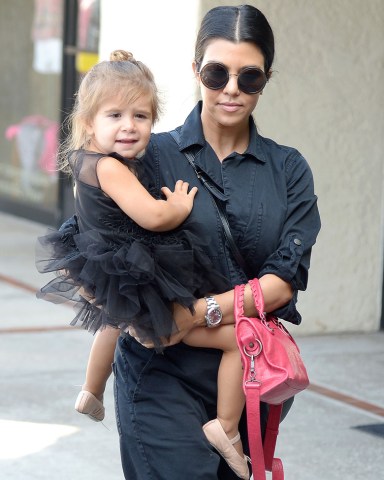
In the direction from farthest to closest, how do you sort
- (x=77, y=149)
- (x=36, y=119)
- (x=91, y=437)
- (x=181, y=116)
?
(x=36, y=119), (x=181, y=116), (x=91, y=437), (x=77, y=149)

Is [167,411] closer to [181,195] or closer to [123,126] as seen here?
[181,195]

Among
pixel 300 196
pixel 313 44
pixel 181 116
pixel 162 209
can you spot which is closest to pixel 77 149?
pixel 162 209

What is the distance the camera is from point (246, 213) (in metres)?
3.03

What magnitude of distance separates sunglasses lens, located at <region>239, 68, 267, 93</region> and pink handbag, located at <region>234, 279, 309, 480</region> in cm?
50

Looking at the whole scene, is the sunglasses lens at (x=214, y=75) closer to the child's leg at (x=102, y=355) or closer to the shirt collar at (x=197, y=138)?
the shirt collar at (x=197, y=138)

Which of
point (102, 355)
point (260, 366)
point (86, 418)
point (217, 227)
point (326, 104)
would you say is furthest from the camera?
point (326, 104)

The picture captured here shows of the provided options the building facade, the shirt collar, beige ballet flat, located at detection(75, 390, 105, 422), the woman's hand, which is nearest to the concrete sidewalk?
the building facade

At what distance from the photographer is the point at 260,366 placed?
2902 millimetres

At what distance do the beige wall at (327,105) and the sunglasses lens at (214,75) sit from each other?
13.1 ft

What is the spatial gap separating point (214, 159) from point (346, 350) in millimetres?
4452

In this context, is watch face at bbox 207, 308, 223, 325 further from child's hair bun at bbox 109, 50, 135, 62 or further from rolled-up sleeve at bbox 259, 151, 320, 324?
child's hair bun at bbox 109, 50, 135, 62

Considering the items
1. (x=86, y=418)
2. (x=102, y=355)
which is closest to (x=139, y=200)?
(x=102, y=355)

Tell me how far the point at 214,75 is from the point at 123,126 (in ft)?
0.89

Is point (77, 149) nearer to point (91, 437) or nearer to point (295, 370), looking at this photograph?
point (295, 370)
